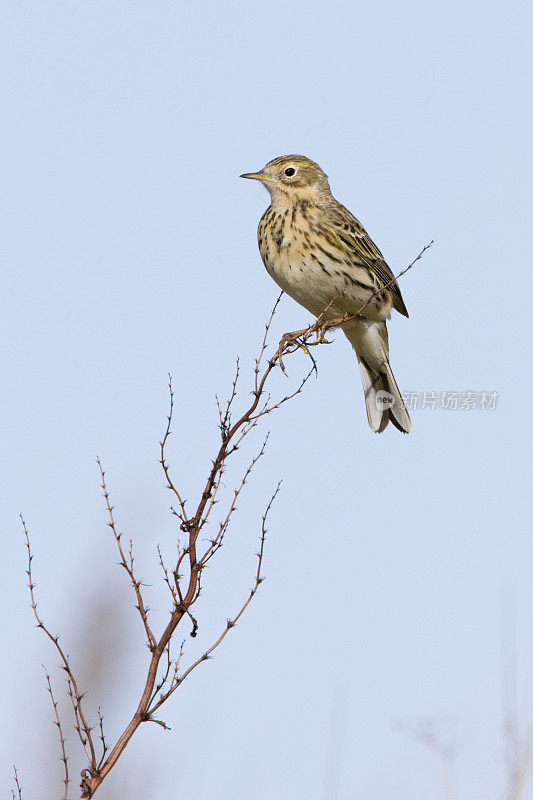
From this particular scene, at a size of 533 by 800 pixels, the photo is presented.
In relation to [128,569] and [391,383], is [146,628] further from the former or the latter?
[391,383]

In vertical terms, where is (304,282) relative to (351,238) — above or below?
below

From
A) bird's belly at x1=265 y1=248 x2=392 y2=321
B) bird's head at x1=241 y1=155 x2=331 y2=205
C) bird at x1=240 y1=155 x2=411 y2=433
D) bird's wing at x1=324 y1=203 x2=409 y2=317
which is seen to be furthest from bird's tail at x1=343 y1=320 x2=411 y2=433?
bird's head at x1=241 y1=155 x2=331 y2=205

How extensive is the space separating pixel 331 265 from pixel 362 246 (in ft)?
1.95

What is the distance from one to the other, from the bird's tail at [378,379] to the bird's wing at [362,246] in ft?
1.04

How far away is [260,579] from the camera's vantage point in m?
4.32

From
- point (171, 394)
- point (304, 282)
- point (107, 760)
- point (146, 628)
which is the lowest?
point (107, 760)

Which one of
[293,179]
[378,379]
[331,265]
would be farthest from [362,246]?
[378,379]

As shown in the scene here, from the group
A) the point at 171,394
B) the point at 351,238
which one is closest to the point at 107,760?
the point at 171,394

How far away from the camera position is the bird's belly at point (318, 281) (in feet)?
27.1

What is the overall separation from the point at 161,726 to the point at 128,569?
2.35 ft

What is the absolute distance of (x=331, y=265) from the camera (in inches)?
328

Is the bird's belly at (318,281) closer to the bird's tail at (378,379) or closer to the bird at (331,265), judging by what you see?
the bird at (331,265)

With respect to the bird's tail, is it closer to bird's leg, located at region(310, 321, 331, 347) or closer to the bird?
the bird

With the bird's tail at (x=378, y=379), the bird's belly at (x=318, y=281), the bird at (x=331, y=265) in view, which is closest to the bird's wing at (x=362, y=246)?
the bird at (x=331, y=265)
